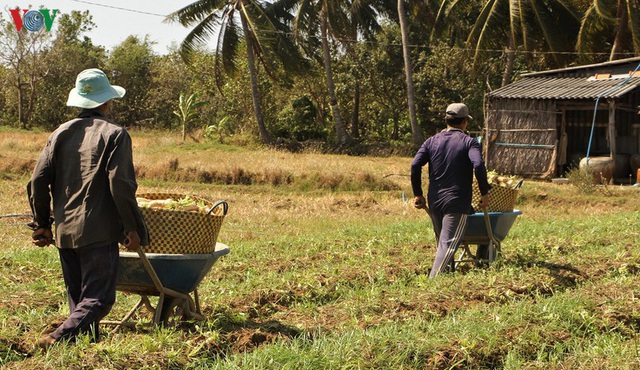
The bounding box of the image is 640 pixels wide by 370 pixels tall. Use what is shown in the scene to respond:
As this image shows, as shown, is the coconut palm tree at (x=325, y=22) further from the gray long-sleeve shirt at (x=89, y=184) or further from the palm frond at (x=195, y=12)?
the gray long-sleeve shirt at (x=89, y=184)

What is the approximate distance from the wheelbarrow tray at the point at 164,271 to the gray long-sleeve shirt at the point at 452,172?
2.83 m

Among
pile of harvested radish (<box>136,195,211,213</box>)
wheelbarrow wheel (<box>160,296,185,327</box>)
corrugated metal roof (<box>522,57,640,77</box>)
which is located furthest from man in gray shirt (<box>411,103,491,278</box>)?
corrugated metal roof (<box>522,57,640,77</box>)

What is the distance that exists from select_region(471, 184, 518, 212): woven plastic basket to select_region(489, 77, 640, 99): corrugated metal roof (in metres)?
13.7

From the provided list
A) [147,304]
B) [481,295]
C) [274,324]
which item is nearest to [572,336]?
[481,295]

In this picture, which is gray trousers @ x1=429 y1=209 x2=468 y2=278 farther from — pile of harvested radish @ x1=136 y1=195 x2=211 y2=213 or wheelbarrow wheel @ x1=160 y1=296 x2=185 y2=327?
wheelbarrow wheel @ x1=160 y1=296 x2=185 y2=327

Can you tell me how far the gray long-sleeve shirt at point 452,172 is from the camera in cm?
787

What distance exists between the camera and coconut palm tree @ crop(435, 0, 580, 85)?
87.6ft

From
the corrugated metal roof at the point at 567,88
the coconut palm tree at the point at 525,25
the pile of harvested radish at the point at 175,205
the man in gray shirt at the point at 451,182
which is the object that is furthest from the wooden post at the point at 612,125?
the pile of harvested radish at the point at 175,205

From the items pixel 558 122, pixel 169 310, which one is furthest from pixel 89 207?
pixel 558 122

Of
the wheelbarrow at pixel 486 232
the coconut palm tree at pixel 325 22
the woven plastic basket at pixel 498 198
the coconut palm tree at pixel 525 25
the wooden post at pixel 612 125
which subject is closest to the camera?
the wheelbarrow at pixel 486 232

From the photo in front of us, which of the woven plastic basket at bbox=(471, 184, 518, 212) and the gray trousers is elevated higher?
the woven plastic basket at bbox=(471, 184, 518, 212)

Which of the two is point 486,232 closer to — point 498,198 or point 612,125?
point 498,198

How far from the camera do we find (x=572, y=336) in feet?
19.6

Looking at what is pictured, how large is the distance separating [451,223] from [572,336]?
2.12m
